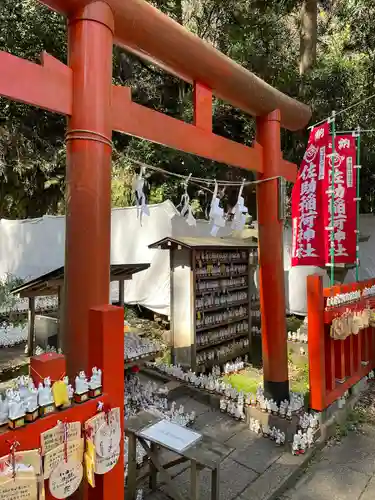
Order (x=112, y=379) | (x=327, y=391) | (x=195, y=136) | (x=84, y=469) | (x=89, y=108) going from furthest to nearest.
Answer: (x=327, y=391)
(x=195, y=136)
(x=89, y=108)
(x=112, y=379)
(x=84, y=469)

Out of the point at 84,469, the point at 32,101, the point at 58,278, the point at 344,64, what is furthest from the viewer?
the point at 344,64

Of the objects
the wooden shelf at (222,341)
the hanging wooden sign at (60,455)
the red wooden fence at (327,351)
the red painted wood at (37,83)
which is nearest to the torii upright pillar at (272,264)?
the red wooden fence at (327,351)

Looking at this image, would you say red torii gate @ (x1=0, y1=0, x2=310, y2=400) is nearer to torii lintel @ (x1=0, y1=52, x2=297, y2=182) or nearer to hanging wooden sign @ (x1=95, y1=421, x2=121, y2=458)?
torii lintel @ (x1=0, y1=52, x2=297, y2=182)

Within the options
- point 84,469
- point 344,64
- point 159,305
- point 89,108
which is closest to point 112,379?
point 84,469

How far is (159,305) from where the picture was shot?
10.9 m

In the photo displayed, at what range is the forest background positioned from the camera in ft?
33.7

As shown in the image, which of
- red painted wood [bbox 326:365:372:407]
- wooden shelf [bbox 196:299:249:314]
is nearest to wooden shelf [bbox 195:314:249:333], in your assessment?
wooden shelf [bbox 196:299:249:314]

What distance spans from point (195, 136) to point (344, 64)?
7.90 metres

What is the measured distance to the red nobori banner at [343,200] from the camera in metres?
6.28

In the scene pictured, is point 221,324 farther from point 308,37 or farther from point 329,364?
point 308,37

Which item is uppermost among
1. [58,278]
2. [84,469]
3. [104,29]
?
[104,29]

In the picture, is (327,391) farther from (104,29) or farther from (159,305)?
(159,305)

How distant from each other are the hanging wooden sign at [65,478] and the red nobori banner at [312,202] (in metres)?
5.03

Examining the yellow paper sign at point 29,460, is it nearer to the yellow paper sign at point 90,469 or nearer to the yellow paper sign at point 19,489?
the yellow paper sign at point 19,489
